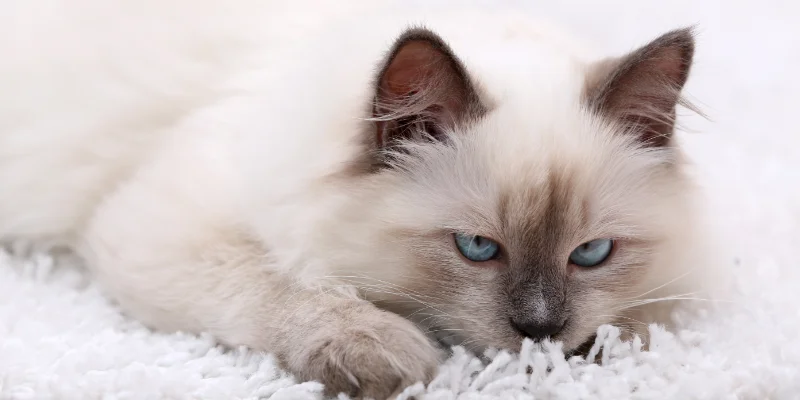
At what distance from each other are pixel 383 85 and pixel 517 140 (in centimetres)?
24

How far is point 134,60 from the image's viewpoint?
189 centimetres

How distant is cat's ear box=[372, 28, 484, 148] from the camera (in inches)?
51.3

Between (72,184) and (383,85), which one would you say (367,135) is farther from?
(72,184)

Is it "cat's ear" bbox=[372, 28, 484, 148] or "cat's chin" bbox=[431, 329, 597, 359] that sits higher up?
"cat's ear" bbox=[372, 28, 484, 148]

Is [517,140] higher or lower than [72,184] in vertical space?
higher

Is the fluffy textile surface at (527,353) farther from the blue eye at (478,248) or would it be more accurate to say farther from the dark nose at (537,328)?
the blue eye at (478,248)

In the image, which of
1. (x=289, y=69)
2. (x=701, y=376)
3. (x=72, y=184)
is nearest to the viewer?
(x=701, y=376)

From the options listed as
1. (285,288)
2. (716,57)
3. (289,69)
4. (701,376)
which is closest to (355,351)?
(285,288)

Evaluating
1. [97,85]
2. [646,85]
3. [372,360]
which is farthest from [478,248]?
Answer: [97,85]

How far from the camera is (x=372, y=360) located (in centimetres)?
130

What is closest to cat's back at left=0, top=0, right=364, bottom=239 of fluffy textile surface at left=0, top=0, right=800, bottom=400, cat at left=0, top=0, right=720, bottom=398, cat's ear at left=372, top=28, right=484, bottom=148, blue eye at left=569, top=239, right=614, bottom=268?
cat at left=0, top=0, right=720, bottom=398

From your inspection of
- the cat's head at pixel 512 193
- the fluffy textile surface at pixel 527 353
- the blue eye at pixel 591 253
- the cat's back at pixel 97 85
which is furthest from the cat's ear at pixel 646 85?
the cat's back at pixel 97 85

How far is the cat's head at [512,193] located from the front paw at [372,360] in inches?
3.9

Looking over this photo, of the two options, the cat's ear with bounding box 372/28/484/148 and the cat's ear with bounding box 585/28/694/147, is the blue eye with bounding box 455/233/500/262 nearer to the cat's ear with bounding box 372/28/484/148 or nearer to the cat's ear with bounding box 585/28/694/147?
the cat's ear with bounding box 372/28/484/148
